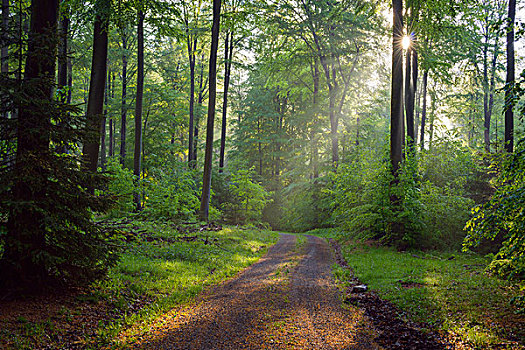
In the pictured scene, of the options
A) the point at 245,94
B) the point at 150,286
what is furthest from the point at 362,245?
the point at 245,94

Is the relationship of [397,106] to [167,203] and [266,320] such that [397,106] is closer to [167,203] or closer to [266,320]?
[266,320]

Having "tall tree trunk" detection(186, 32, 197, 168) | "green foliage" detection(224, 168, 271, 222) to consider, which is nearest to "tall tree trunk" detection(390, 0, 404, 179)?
"green foliage" detection(224, 168, 271, 222)

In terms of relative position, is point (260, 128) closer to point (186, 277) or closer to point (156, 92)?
point (156, 92)

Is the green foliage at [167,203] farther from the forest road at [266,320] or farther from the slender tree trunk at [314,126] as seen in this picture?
the slender tree trunk at [314,126]

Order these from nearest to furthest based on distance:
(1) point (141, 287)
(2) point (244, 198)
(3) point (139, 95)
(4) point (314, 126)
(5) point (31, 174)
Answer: (5) point (31, 174), (1) point (141, 287), (3) point (139, 95), (2) point (244, 198), (4) point (314, 126)

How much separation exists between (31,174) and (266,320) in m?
4.11

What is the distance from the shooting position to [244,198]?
76.6ft

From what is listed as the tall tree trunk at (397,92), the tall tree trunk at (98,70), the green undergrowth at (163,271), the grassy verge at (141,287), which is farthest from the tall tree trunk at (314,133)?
the tall tree trunk at (98,70)

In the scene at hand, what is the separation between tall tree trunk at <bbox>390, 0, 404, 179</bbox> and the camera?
12.5 metres

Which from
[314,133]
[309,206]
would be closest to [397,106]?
[309,206]

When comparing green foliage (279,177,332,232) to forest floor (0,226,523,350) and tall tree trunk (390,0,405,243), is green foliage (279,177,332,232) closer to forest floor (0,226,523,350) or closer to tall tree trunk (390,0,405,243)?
tall tree trunk (390,0,405,243)

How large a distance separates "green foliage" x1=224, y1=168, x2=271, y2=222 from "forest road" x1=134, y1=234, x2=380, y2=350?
14.6 metres

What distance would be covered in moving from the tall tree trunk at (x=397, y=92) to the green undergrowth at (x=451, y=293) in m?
3.85

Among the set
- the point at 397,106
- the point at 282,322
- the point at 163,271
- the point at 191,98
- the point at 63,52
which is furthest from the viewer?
the point at 191,98
